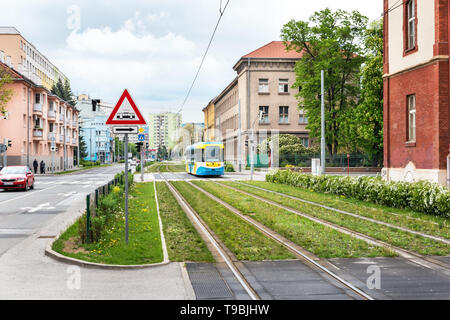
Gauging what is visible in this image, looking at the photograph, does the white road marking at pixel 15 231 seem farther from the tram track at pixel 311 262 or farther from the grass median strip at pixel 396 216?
the grass median strip at pixel 396 216

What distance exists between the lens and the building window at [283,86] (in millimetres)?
63188

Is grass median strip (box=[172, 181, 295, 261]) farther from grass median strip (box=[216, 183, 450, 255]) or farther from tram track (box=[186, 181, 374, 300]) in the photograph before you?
grass median strip (box=[216, 183, 450, 255])

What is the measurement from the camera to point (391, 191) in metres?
16.7

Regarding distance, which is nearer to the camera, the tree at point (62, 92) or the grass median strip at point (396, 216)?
the grass median strip at point (396, 216)

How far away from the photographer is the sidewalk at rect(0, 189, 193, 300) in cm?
628

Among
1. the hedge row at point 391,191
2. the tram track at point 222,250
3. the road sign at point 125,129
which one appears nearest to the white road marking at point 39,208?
the tram track at point 222,250

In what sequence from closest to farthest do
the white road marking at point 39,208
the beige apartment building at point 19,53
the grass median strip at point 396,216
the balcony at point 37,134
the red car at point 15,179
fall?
the grass median strip at point 396,216 < the white road marking at point 39,208 < the red car at point 15,179 < the balcony at point 37,134 < the beige apartment building at point 19,53

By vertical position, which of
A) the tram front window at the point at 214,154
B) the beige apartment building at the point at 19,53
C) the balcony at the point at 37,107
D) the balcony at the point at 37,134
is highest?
the beige apartment building at the point at 19,53

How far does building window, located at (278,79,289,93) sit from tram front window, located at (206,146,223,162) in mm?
24690

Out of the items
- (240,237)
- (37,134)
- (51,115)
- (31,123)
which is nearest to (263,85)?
(37,134)

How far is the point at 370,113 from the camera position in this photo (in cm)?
4325

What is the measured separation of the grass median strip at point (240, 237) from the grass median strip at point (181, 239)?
1.82 ft

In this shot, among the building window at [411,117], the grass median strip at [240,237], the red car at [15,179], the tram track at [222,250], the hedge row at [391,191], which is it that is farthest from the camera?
the red car at [15,179]
